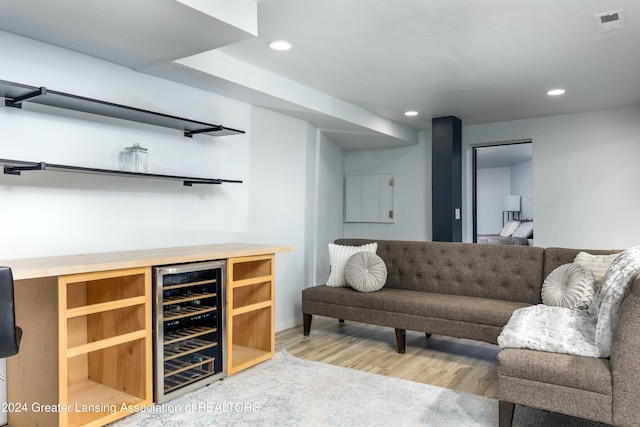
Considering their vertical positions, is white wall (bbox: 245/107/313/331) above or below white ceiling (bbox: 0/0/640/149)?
below

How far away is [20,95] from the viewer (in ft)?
7.32

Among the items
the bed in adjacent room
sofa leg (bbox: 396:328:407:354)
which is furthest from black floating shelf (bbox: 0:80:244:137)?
the bed in adjacent room

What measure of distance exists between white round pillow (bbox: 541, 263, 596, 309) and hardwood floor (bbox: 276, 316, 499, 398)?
65 centimetres

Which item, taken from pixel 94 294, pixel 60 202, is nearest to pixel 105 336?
pixel 94 294

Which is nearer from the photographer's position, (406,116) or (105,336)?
(105,336)

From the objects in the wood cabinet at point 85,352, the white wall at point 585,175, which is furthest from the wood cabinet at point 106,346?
the white wall at point 585,175

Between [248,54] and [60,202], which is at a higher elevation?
[248,54]

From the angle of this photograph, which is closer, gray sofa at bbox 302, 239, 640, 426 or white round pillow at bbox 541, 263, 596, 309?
gray sofa at bbox 302, 239, 640, 426

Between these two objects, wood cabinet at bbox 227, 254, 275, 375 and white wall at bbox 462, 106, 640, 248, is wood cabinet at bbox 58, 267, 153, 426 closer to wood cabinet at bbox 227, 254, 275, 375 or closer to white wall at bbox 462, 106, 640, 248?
wood cabinet at bbox 227, 254, 275, 375

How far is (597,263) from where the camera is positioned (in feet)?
9.37

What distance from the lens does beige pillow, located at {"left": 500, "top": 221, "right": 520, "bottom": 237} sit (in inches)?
258

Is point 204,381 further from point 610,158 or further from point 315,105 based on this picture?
point 610,158

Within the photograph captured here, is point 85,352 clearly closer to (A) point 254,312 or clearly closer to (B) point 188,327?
(B) point 188,327

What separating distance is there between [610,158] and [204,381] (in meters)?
4.55
